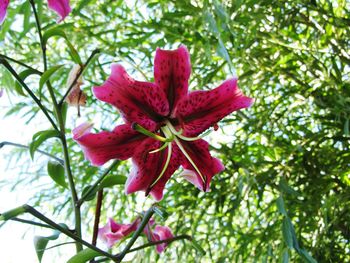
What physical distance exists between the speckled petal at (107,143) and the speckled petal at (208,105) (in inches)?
1.7

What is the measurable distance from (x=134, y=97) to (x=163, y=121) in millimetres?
45

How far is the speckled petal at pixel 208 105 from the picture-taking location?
536 mm

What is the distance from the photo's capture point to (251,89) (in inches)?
49.1

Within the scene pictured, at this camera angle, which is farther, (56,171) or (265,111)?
(265,111)

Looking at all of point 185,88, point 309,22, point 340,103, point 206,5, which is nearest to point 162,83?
point 185,88

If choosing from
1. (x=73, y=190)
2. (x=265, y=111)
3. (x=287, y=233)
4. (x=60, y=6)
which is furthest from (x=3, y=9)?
(x=265, y=111)

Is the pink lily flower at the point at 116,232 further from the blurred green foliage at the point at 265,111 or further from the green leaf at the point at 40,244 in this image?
the blurred green foliage at the point at 265,111

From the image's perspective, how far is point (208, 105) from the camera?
0.55 m

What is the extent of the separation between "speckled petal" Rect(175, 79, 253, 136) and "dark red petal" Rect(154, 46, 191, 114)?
0.04 ft

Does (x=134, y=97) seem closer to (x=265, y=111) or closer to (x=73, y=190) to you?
(x=73, y=190)

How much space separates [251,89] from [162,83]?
0.72 meters

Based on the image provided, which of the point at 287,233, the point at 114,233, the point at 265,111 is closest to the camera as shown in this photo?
the point at 114,233

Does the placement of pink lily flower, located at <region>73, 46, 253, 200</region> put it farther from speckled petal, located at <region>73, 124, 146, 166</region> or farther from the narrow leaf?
the narrow leaf

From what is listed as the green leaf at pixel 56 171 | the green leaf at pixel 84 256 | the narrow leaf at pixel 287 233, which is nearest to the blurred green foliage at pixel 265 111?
the narrow leaf at pixel 287 233
